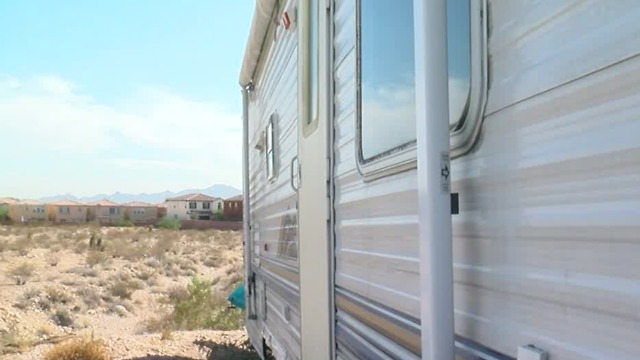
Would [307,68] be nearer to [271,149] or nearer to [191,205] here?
[271,149]

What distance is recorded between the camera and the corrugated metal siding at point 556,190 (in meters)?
1.12

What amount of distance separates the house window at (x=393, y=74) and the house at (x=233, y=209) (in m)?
48.9

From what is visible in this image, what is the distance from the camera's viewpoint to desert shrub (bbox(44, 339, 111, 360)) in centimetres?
923

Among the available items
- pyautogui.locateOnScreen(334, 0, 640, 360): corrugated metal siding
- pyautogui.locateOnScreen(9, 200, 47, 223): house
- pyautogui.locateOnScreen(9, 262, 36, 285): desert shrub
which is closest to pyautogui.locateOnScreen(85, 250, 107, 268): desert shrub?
pyautogui.locateOnScreen(9, 262, 36, 285): desert shrub

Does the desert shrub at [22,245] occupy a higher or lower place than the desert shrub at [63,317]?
higher

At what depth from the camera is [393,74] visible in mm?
2088

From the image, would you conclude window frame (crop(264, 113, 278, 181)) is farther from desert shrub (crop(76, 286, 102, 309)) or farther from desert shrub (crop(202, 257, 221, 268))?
desert shrub (crop(202, 257, 221, 268))

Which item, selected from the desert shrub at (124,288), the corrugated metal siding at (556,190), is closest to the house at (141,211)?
the desert shrub at (124,288)

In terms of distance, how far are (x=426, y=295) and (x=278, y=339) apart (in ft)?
10.8

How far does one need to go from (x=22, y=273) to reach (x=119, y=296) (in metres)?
4.01

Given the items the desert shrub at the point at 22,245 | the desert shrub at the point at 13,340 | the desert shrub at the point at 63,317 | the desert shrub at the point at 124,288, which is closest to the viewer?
the desert shrub at the point at 13,340

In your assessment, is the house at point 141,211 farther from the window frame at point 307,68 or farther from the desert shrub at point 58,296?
the window frame at point 307,68

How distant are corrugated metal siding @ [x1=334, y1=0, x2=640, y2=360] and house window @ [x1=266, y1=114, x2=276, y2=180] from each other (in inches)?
127

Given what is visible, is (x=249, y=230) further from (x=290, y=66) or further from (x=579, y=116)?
(x=579, y=116)
